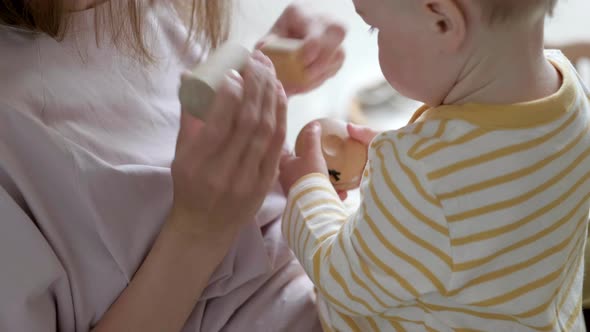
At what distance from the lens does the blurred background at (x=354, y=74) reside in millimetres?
1544

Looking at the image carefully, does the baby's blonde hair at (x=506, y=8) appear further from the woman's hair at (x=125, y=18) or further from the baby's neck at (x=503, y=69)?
the woman's hair at (x=125, y=18)

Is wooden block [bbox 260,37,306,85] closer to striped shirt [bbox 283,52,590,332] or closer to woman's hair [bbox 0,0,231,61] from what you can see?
woman's hair [bbox 0,0,231,61]

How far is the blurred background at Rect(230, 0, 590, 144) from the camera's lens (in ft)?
5.07

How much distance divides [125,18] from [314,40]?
0.70ft

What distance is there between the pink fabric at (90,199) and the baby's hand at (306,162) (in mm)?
43

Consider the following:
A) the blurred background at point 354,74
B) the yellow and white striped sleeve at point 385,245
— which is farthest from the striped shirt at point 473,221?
the blurred background at point 354,74

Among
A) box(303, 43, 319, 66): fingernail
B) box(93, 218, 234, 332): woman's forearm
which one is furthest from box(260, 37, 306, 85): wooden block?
box(93, 218, 234, 332): woman's forearm

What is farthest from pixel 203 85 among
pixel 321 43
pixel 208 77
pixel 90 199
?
pixel 321 43

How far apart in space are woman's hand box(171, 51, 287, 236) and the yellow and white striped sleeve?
Answer: 0.28 ft

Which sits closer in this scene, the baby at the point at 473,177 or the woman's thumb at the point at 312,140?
the baby at the point at 473,177

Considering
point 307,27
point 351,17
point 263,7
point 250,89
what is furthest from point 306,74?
point 351,17

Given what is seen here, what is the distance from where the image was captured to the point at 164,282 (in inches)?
25.5

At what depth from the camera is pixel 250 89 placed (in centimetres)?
60

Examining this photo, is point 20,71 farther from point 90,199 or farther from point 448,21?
point 448,21
